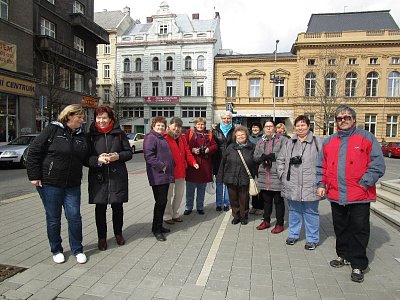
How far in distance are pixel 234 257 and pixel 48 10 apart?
87.4 feet

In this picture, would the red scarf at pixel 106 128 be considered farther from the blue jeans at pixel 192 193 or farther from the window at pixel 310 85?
the window at pixel 310 85

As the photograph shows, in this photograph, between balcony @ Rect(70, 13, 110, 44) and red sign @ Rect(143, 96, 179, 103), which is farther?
red sign @ Rect(143, 96, 179, 103)

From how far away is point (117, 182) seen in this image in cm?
430

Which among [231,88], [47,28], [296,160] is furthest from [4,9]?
[231,88]

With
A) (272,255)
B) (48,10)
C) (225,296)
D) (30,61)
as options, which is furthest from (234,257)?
(48,10)

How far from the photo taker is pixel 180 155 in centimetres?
571

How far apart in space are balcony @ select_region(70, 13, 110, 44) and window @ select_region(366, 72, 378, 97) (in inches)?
1255

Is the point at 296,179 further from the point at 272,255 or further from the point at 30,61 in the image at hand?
the point at 30,61

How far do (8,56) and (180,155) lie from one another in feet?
63.8

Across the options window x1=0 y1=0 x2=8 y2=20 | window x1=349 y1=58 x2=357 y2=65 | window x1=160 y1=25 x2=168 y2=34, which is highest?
window x1=160 y1=25 x2=168 y2=34

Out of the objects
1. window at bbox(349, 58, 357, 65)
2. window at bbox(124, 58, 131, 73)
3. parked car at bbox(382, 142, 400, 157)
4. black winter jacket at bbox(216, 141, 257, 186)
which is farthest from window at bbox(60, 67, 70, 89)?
window at bbox(349, 58, 357, 65)

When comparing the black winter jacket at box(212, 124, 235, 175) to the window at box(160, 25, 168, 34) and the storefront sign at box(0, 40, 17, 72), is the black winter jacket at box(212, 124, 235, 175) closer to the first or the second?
the storefront sign at box(0, 40, 17, 72)

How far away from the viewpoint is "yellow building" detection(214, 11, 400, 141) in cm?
3825

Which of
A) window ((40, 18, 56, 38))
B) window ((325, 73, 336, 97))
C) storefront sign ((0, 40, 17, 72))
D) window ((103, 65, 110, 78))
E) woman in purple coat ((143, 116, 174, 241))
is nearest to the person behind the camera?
woman in purple coat ((143, 116, 174, 241))
